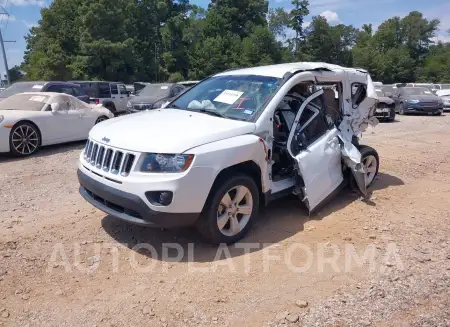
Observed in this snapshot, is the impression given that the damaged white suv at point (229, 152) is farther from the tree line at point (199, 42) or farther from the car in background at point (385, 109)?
the tree line at point (199, 42)

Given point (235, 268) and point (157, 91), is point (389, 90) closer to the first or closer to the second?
point (157, 91)

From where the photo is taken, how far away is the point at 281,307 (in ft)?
10.3

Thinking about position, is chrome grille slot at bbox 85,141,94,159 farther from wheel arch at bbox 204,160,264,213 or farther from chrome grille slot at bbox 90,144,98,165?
wheel arch at bbox 204,160,264,213

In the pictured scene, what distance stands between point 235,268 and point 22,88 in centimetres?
1037

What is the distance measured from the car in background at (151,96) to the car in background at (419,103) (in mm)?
11324

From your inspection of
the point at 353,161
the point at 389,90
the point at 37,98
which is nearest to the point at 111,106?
the point at 37,98

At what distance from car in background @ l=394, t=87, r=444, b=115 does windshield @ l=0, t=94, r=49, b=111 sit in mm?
16835

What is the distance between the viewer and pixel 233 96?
465cm

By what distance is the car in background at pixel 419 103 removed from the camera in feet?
62.7

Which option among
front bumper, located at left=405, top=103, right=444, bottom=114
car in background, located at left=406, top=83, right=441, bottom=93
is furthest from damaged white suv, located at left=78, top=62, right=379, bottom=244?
car in background, located at left=406, top=83, right=441, bottom=93

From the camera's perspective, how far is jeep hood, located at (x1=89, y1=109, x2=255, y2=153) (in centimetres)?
360

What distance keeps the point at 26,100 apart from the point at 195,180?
6.93 m

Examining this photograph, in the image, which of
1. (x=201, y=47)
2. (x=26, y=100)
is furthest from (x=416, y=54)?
(x=26, y=100)

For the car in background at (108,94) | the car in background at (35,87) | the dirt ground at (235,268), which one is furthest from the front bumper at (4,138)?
the car in background at (108,94)
